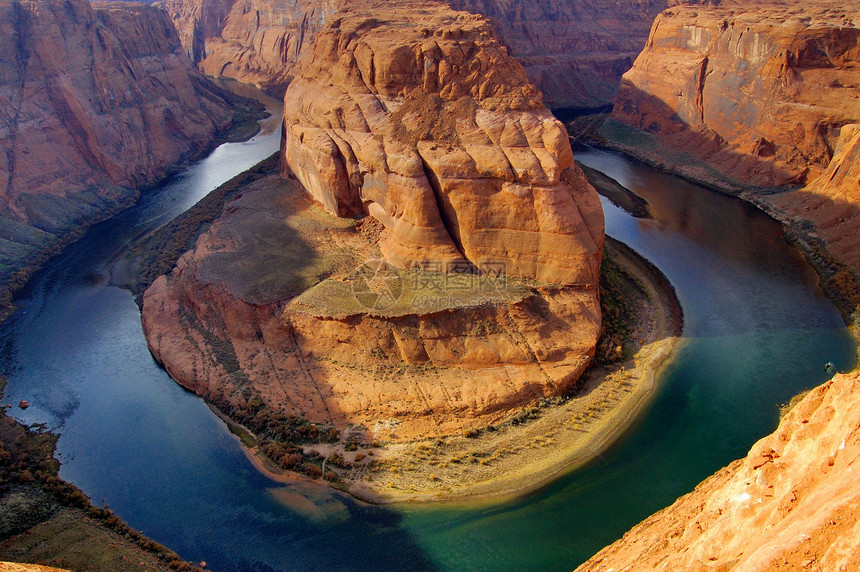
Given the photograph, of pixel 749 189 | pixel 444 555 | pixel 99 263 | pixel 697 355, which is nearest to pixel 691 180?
pixel 749 189

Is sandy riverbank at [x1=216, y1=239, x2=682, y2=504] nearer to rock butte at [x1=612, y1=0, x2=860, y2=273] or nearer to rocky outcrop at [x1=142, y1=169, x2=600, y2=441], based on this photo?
rocky outcrop at [x1=142, y1=169, x2=600, y2=441]

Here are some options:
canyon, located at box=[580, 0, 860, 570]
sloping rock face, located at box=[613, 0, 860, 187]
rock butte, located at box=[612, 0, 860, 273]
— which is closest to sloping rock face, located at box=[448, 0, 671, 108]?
canyon, located at box=[580, 0, 860, 570]

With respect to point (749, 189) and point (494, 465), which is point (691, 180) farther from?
point (494, 465)

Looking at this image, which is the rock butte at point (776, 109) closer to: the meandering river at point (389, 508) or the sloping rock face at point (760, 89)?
the sloping rock face at point (760, 89)

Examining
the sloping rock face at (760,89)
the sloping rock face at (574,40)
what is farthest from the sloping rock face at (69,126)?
the sloping rock face at (760,89)

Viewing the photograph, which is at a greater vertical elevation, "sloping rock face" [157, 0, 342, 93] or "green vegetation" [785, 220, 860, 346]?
"sloping rock face" [157, 0, 342, 93]

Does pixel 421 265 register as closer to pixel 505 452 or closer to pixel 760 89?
pixel 505 452
